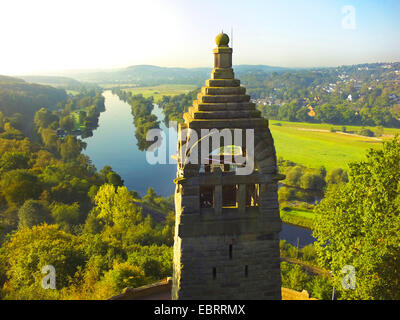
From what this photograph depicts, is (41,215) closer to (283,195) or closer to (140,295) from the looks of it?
(140,295)

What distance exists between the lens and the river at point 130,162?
49.8 meters

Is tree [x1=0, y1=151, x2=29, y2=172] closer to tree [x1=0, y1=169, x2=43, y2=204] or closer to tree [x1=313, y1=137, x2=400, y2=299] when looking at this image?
tree [x1=0, y1=169, x2=43, y2=204]

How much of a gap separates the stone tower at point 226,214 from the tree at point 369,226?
7727 millimetres

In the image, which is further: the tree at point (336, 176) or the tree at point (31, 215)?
the tree at point (336, 176)

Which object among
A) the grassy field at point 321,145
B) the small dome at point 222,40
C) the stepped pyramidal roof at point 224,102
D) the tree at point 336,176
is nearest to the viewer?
the stepped pyramidal roof at point 224,102

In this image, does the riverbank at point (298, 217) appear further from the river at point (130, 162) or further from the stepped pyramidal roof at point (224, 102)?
the stepped pyramidal roof at point (224, 102)

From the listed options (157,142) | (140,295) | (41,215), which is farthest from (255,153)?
(157,142)

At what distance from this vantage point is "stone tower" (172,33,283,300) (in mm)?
10422

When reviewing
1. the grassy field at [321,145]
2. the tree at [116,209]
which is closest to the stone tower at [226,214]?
the tree at [116,209]

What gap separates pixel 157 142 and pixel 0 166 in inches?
2215

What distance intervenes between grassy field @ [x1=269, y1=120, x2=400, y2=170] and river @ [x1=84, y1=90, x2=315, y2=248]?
108 feet

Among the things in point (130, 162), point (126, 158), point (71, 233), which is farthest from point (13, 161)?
point (126, 158)

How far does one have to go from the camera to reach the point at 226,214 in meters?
10.7
